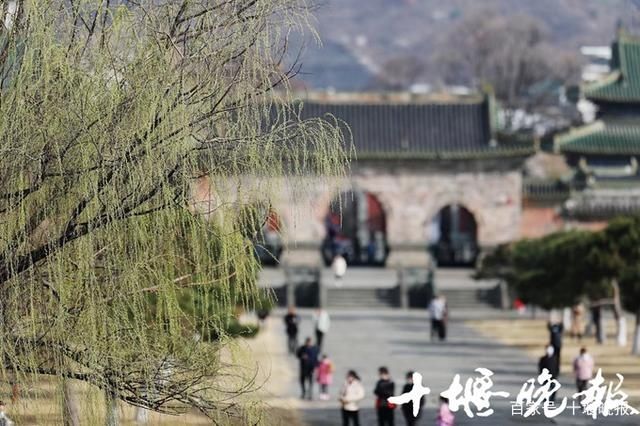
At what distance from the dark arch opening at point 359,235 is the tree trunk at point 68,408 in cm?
3089

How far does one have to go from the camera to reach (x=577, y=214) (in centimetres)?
6669

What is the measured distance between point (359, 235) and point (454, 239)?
52.5 feet

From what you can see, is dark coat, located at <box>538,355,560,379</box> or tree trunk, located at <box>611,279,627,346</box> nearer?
dark coat, located at <box>538,355,560,379</box>

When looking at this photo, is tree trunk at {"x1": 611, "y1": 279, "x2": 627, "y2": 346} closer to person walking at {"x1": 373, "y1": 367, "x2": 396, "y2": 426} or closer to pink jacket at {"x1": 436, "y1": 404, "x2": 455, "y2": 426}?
person walking at {"x1": 373, "y1": 367, "x2": 396, "y2": 426}

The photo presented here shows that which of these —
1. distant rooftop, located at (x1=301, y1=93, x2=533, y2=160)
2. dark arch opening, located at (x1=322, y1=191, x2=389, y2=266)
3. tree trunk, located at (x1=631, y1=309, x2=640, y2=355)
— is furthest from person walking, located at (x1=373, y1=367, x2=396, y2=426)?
distant rooftop, located at (x1=301, y1=93, x2=533, y2=160)

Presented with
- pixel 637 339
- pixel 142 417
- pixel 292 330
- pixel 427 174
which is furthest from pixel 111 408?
pixel 427 174

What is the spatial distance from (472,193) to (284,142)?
49.0m

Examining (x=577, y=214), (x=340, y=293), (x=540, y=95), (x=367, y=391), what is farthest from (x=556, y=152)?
(x=540, y=95)

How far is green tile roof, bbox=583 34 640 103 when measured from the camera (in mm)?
70375

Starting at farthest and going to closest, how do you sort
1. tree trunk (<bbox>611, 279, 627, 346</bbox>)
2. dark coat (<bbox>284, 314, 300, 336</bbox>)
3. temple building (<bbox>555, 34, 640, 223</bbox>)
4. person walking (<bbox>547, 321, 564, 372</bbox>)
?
temple building (<bbox>555, 34, 640, 223</bbox>) < tree trunk (<bbox>611, 279, 627, 346</bbox>) < dark coat (<bbox>284, 314, 300, 336</bbox>) < person walking (<bbox>547, 321, 564, 372</bbox>)

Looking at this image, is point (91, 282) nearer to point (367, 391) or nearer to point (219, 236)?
point (219, 236)

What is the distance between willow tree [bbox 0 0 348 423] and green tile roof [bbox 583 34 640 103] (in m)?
52.6

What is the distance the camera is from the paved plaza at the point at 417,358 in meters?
29.2

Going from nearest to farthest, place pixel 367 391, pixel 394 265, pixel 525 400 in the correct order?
pixel 525 400 → pixel 367 391 → pixel 394 265
